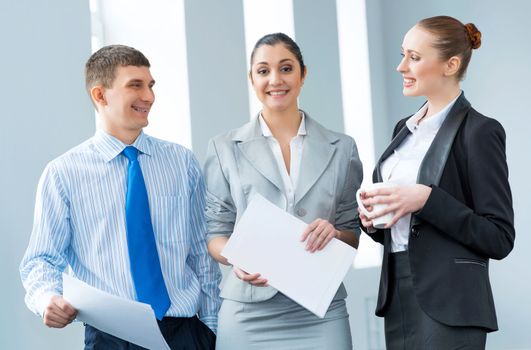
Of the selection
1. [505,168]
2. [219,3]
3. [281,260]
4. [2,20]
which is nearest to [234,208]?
[281,260]

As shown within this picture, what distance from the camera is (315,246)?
2.30m

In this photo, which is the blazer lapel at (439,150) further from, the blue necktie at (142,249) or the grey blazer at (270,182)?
the blue necktie at (142,249)

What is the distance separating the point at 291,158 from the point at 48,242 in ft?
2.68

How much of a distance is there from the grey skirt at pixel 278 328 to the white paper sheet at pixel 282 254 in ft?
0.67

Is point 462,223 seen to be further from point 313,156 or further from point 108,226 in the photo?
point 108,226

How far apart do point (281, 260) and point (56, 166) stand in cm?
71

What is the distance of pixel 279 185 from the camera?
8.23 ft

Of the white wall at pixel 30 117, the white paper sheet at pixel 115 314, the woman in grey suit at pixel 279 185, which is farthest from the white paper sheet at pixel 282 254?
the white wall at pixel 30 117

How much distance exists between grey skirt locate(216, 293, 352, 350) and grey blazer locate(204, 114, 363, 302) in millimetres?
50

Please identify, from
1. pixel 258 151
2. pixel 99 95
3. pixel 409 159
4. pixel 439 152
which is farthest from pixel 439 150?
pixel 99 95

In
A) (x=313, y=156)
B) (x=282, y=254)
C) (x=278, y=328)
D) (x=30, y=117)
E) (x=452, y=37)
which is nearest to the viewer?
(x=452, y=37)

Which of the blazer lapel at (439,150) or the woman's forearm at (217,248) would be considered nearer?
the blazer lapel at (439,150)

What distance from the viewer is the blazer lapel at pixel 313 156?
2.52m

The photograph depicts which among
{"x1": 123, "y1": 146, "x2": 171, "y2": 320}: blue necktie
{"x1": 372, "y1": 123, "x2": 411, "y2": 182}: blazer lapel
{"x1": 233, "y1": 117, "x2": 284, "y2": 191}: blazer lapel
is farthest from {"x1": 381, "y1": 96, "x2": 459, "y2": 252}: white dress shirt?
{"x1": 123, "y1": 146, "x2": 171, "y2": 320}: blue necktie
